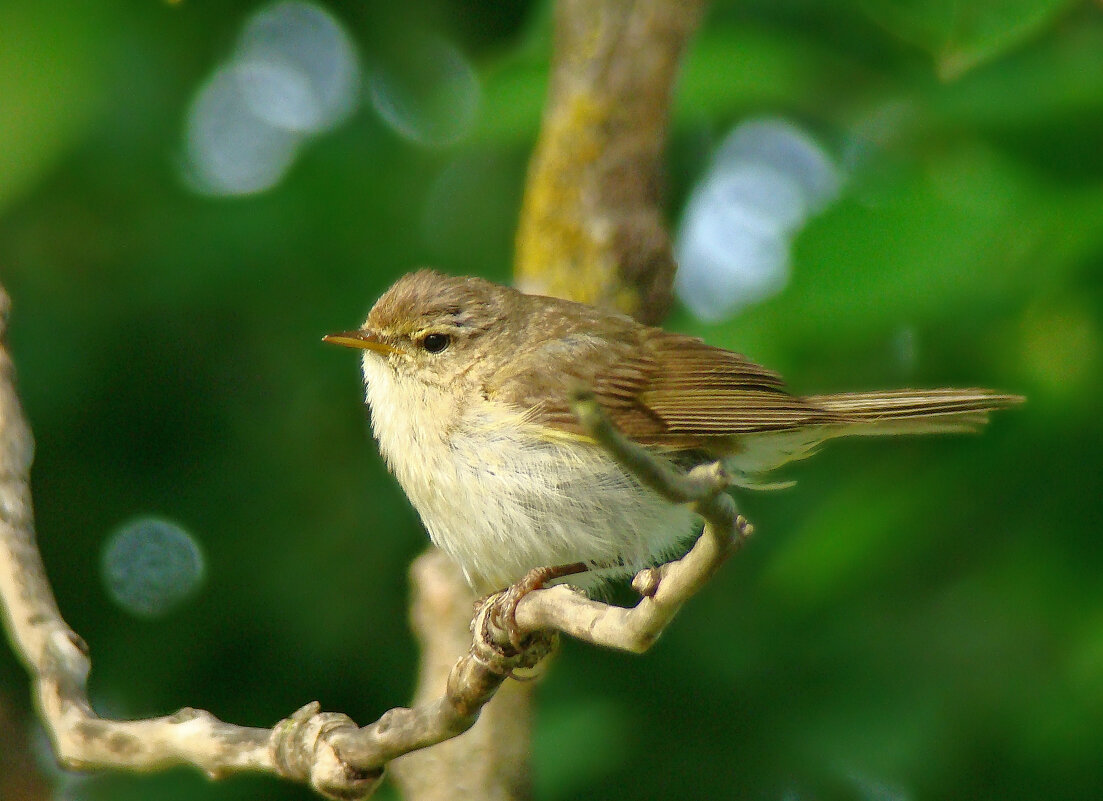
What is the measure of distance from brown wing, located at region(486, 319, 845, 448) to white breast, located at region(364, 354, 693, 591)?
113mm

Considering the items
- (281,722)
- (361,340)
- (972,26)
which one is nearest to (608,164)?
(361,340)

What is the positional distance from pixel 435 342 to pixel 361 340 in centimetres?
26

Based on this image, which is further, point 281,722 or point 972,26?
point 972,26

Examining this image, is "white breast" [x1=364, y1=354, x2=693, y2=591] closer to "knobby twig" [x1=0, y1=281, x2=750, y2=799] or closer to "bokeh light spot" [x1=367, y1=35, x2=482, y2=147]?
"knobby twig" [x1=0, y1=281, x2=750, y2=799]

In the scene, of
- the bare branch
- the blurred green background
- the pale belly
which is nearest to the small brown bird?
the pale belly

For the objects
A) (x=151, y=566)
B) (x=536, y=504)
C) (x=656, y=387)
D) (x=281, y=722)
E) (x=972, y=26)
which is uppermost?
(x=972, y=26)

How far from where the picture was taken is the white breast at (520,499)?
3.60m

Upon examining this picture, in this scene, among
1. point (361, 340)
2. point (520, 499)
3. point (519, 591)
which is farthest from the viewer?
point (361, 340)

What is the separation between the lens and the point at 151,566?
5.41m

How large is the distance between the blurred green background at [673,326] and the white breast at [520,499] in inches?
28.7

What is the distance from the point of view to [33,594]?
279cm

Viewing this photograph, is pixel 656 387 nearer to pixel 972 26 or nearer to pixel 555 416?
pixel 555 416

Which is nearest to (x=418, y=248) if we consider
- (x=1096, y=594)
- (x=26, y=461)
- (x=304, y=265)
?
(x=304, y=265)

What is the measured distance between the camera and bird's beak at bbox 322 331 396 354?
4016 millimetres
